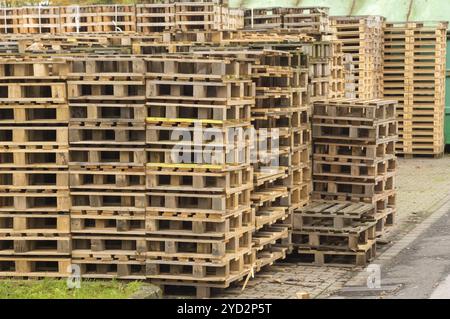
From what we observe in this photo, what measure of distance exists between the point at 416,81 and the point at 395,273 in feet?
53.2

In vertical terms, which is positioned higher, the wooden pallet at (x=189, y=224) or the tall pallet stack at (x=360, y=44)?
the tall pallet stack at (x=360, y=44)

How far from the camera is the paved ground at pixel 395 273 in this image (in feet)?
42.5

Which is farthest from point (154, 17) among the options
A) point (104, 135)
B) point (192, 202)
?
point (192, 202)

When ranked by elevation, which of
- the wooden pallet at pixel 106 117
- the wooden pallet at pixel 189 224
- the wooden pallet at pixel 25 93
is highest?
the wooden pallet at pixel 25 93

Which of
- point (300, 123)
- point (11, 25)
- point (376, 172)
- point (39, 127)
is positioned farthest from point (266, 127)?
point (11, 25)

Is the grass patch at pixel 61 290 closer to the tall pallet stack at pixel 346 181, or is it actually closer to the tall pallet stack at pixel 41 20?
the tall pallet stack at pixel 346 181

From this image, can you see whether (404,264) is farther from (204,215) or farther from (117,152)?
(117,152)

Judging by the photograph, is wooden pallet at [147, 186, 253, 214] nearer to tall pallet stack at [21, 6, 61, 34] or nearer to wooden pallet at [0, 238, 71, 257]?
wooden pallet at [0, 238, 71, 257]

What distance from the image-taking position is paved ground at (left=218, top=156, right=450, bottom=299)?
12961 millimetres

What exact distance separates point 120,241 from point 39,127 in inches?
72.6

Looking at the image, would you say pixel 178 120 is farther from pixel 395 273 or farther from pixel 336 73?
pixel 336 73

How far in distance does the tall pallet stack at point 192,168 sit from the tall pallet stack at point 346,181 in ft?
8.79

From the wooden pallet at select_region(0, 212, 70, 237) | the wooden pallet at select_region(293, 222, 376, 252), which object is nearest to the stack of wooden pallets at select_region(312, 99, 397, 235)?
the wooden pallet at select_region(293, 222, 376, 252)

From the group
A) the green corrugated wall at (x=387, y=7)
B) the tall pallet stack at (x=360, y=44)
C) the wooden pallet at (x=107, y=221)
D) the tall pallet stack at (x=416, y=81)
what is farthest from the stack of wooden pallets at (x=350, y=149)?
the green corrugated wall at (x=387, y=7)
